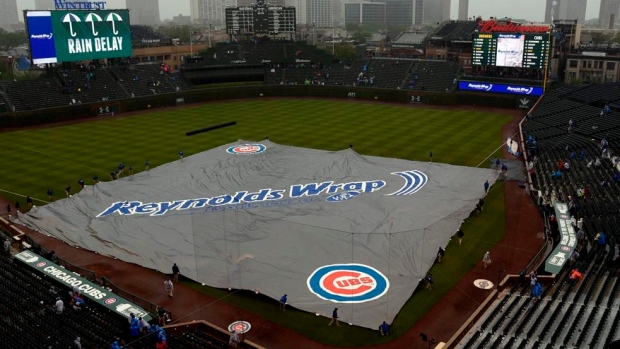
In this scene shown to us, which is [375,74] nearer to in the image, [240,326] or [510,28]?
[510,28]

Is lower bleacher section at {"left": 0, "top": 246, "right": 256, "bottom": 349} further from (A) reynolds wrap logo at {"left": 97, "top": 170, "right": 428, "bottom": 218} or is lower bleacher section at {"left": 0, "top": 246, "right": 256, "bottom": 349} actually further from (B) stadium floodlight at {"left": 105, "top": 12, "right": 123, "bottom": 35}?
Answer: (B) stadium floodlight at {"left": 105, "top": 12, "right": 123, "bottom": 35}

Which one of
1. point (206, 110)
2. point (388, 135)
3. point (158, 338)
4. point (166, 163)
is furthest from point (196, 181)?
point (206, 110)

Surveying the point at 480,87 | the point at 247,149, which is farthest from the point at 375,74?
the point at 247,149

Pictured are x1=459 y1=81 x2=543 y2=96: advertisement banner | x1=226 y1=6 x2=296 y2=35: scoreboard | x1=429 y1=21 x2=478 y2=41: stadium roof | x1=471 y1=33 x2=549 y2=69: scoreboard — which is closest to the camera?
x1=471 y1=33 x2=549 y2=69: scoreboard

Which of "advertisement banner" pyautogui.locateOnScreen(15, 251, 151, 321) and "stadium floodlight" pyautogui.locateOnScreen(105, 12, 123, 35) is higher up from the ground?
"stadium floodlight" pyautogui.locateOnScreen(105, 12, 123, 35)

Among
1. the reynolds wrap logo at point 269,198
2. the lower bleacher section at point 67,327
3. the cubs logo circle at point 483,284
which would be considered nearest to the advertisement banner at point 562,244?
the cubs logo circle at point 483,284

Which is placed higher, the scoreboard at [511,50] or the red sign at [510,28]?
the red sign at [510,28]

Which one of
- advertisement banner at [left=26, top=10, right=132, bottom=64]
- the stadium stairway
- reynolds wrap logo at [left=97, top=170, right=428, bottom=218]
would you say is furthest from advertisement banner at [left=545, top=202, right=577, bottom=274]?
advertisement banner at [left=26, top=10, right=132, bottom=64]

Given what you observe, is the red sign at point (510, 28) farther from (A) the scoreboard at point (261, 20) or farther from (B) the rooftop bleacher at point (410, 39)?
(B) the rooftop bleacher at point (410, 39)
